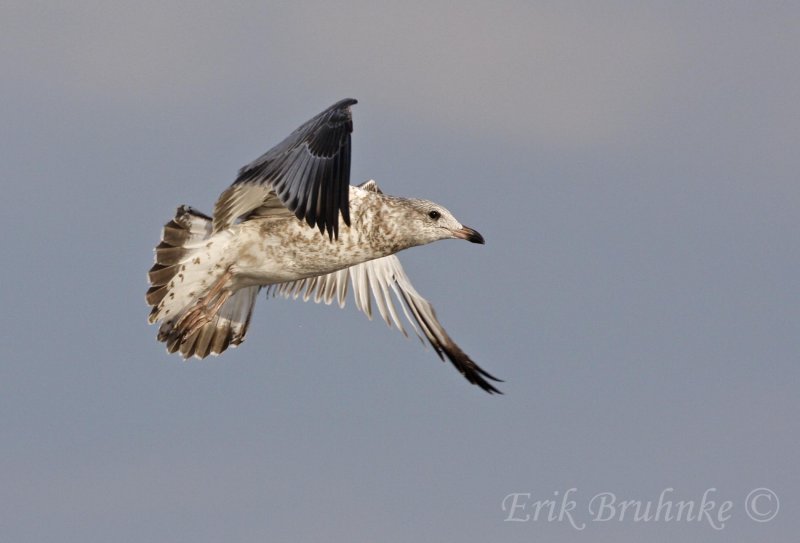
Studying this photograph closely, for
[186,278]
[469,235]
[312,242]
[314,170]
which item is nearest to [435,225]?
[469,235]

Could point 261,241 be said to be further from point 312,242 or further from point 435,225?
point 435,225

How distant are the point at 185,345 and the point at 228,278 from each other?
1317 millimetres

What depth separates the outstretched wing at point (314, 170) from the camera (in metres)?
13.9

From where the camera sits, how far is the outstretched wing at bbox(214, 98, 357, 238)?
13.9m

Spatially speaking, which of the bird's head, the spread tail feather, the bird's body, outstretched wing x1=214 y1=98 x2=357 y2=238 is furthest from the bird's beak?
the spread tail feather

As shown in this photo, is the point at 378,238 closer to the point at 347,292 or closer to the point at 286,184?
the point at 286,184

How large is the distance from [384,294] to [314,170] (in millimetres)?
5061

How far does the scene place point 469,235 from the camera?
643 inches

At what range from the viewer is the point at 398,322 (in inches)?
749

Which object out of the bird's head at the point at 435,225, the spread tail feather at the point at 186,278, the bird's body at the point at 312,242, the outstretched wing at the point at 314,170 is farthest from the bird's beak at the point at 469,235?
the spread tail feather at the point at 186,278

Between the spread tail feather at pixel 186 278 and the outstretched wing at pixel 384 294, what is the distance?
7.70 feet

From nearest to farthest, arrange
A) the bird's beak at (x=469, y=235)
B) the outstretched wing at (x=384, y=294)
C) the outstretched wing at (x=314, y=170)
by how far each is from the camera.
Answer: the outstretched wing at (x=314, y=170)
the bird's beak at (x=469, y=235)
the outstretched wing at (x=384, y=294)

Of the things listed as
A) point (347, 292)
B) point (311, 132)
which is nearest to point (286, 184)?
point (311, 132)

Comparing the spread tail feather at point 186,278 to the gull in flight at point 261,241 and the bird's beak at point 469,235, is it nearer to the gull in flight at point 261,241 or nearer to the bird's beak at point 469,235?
the gull in flight at point 261,241
